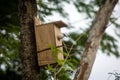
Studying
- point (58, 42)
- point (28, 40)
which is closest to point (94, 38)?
point (58, 42)

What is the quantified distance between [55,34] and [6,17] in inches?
71.0

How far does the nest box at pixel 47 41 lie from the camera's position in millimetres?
2832

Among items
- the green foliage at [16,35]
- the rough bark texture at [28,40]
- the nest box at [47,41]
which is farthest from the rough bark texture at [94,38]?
the green foliage at [16,35]

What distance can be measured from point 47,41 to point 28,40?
5.9 inches

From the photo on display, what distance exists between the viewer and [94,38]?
7.49 feet

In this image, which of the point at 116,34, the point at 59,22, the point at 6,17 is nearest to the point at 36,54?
the point at 59,22

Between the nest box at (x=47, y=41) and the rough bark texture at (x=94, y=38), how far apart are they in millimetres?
549

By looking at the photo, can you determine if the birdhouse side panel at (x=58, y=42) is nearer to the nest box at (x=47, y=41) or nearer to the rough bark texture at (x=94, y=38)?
the nest box at (x=47, y=41)

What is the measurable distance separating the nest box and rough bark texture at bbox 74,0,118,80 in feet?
1.80

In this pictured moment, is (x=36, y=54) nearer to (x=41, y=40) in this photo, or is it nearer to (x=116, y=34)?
(x=41, y=40)

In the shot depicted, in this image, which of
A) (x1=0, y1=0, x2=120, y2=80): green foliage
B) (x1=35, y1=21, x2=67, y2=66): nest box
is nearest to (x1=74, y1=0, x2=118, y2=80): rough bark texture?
(x1=35, y1=21, x2=67, y2=66): nest box

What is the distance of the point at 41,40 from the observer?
289 centimetres

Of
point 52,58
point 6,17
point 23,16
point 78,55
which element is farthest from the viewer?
point 78,55

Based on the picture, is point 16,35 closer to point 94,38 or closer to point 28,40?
point 28,40
